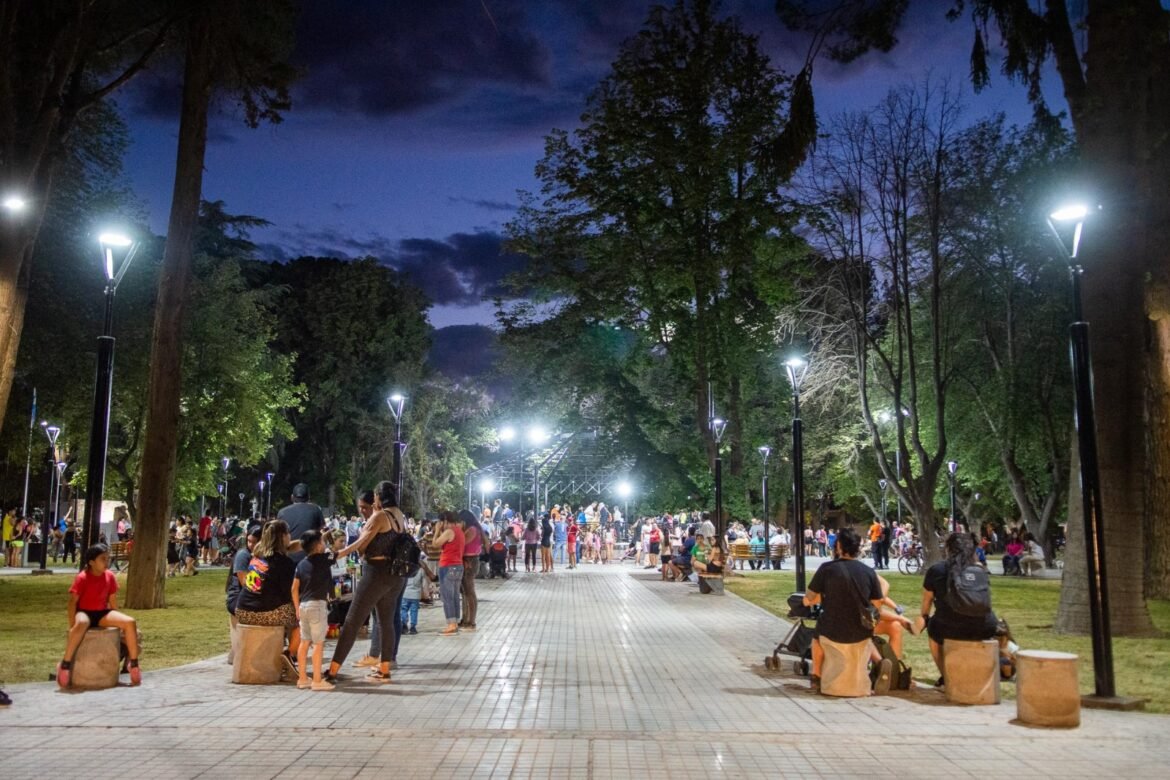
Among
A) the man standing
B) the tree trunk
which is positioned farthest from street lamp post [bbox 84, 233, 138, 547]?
the man standing

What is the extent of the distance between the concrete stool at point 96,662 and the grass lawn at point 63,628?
1091 millimetres

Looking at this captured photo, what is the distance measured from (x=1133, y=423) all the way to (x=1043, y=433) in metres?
16.8

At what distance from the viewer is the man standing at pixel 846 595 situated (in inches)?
342

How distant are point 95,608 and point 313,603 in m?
2.09

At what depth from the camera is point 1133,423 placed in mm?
13609

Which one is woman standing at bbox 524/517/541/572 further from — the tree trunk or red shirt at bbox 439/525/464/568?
red shirt at bbox 439/525/464/568

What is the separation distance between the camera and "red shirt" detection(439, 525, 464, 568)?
13.5 metres

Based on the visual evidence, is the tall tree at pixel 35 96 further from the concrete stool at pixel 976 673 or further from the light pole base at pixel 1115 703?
the light pole base at pixel 1115 703

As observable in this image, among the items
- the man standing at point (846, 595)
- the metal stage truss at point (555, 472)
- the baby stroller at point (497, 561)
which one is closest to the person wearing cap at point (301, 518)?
the man standing at point (846, 595)

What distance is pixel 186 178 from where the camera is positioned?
62.3ft

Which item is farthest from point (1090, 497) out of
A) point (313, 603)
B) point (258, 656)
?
point (258, 656)

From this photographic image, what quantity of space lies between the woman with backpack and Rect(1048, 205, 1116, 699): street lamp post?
0.89m

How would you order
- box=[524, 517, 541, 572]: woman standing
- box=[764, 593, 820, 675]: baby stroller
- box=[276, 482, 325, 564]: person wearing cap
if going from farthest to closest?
box=[524, 517, 541, 572]: woman standing, box=[276, 482, 325, 564]: person wearing cap, box=[764, 593, 820, 675]: baby stroller

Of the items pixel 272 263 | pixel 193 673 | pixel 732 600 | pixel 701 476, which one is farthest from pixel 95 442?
pixel 272 263
